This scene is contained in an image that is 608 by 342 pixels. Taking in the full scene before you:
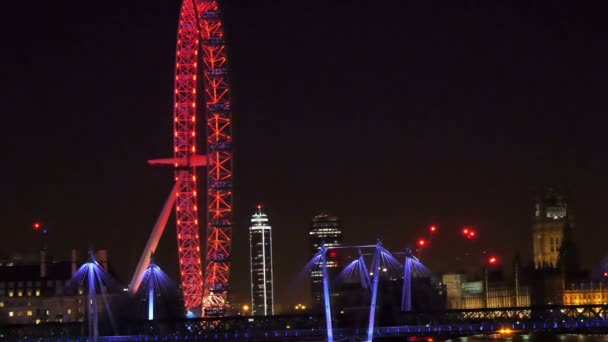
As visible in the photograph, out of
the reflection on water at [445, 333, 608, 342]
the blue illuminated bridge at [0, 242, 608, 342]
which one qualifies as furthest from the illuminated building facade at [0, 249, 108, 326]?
the reflection on water at [445, 333, 608, 342]

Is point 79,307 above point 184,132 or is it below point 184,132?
below

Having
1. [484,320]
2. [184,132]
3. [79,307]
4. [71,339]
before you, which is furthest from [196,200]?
[79,307]

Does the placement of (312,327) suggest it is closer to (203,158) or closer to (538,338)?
(203,158)

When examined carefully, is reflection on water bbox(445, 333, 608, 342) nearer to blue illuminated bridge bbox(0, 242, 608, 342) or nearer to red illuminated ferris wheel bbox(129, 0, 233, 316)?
blue illuminated bridge bbox(0, 242, 608, 342)

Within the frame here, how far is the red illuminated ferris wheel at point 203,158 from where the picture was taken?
311 feet

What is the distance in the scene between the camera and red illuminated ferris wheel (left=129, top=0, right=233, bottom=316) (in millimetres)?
94938

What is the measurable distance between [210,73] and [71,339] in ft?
65.8

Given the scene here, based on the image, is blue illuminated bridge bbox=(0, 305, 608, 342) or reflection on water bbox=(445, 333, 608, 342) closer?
blue illuminated bridge bbox=(0, 305, 608, 342)

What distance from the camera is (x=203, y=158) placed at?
97500 millimetres

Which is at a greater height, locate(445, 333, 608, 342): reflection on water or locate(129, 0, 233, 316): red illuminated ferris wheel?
locate(129, 0, 233, 316): red illuminated ferris wheel

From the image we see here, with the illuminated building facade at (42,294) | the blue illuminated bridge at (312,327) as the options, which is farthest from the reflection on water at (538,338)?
the illuminated building facade at (42,294)

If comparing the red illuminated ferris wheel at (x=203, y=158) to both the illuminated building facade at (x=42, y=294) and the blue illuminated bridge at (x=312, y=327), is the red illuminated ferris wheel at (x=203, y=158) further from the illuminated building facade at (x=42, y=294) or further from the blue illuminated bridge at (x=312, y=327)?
the illuminated building facade at (x=42, y=294)

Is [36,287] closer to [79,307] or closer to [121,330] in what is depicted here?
[79,307]

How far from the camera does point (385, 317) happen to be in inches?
4193
